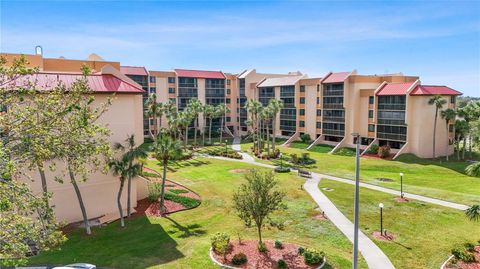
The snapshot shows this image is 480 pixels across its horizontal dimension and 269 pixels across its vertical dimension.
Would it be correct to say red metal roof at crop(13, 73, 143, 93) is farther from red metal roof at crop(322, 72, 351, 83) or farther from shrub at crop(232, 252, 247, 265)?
red metal roof at crop(322, 72, 351, 83)

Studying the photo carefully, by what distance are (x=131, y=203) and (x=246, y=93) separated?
64140 millimetres

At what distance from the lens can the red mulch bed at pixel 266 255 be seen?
2147 cm

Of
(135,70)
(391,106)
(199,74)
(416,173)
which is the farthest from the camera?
(199,74)

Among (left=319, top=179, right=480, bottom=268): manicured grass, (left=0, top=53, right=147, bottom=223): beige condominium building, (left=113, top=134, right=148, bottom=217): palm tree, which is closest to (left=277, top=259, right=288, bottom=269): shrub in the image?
(left=319, top=179, right=480, bottom=268): manicured grass

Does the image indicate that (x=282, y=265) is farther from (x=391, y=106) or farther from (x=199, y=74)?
(x=199, y=74)

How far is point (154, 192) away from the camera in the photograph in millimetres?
37000

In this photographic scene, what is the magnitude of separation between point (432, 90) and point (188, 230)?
51748mm

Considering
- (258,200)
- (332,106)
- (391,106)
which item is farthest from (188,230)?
(332,106)

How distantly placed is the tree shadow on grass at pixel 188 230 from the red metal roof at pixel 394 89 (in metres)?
46.8

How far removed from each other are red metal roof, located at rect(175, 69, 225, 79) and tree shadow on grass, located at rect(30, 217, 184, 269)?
64.1m

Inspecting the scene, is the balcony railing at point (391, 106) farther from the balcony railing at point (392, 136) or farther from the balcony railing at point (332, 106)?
the balcony railing at point (332, 106)

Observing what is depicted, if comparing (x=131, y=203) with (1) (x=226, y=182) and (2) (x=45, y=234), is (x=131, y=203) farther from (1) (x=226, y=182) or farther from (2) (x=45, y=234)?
(2) (x=45, y=234)

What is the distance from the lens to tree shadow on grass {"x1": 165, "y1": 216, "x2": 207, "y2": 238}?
28.0 meters

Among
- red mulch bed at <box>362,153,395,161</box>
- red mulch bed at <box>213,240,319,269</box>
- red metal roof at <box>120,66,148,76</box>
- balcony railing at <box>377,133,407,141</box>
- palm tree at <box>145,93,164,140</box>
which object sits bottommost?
red mulch bed at <box>213,240,319,269</box>
